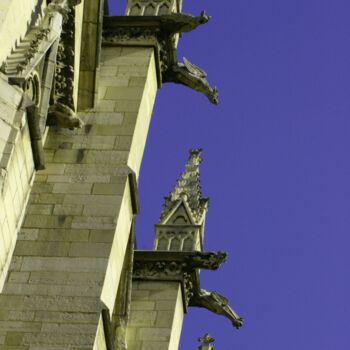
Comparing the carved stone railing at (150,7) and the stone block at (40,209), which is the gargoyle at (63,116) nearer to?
the stone block at (40,209)

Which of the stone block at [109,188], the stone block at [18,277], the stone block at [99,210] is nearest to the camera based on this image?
the stone block at [18,277]

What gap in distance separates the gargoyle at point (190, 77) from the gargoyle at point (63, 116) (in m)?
2.79

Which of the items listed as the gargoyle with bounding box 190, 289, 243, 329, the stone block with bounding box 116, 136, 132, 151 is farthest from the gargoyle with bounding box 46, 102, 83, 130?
the gargoyle with bounding box 190, 289, 243, 329

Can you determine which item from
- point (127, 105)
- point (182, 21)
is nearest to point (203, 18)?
point (182, 21)

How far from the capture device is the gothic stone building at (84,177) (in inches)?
512

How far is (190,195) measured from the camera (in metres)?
21.6

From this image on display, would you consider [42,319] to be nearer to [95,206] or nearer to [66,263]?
[66,263]

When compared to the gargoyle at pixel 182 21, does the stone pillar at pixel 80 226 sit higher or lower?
lower

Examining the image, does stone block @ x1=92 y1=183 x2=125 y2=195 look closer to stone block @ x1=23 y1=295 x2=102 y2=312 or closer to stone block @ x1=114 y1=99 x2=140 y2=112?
stone block @ x1=114 y1=99 x2=140 y2=112

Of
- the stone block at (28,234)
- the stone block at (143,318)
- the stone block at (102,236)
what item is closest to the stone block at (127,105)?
the stone block at (102,236)

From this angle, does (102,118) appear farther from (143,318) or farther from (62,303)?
(143,318)

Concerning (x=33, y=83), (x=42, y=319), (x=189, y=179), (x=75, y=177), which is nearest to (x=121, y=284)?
(x=75, y=177)

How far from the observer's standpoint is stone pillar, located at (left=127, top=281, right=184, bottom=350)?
1861 cm

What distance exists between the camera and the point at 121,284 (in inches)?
659
